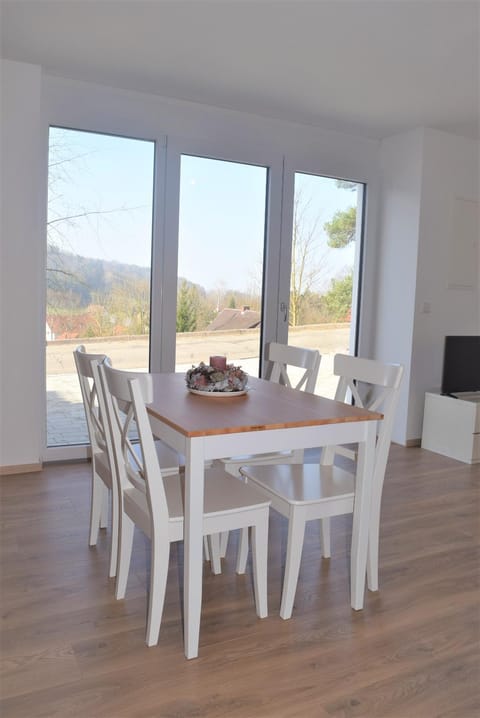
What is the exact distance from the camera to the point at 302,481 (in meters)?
2.35

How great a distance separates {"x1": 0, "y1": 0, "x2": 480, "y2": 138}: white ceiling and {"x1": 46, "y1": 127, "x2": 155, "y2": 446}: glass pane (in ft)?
1.61

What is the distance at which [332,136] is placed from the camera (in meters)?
4.76

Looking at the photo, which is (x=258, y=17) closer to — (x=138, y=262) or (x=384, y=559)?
(x=138, y=262)

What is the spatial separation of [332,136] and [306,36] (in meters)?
1.73

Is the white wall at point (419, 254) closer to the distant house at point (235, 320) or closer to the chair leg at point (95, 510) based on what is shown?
the distant house at point (235, 320)

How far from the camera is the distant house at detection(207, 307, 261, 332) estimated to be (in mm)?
4496

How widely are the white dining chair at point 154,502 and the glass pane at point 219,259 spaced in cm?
217

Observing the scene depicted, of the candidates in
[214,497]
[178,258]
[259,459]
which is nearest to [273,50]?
[178,258]

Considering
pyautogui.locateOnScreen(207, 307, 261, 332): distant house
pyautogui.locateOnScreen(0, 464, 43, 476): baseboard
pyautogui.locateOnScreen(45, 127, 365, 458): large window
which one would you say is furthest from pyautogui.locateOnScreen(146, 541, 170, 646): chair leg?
pyautogui.locateOnScreen(207, 307, 261, 332): distant house

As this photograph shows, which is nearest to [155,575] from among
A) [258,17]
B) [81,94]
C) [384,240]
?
[258,17]

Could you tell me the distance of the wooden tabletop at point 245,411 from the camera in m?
1.93

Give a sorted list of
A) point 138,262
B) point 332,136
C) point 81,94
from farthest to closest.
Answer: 1. point 332,136
2. point 138,262
3. point 81,94

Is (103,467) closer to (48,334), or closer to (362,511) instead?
(362,511)

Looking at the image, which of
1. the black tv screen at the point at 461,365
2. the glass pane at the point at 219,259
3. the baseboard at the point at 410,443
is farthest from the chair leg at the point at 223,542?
the black tv screen at the point at 461,365
